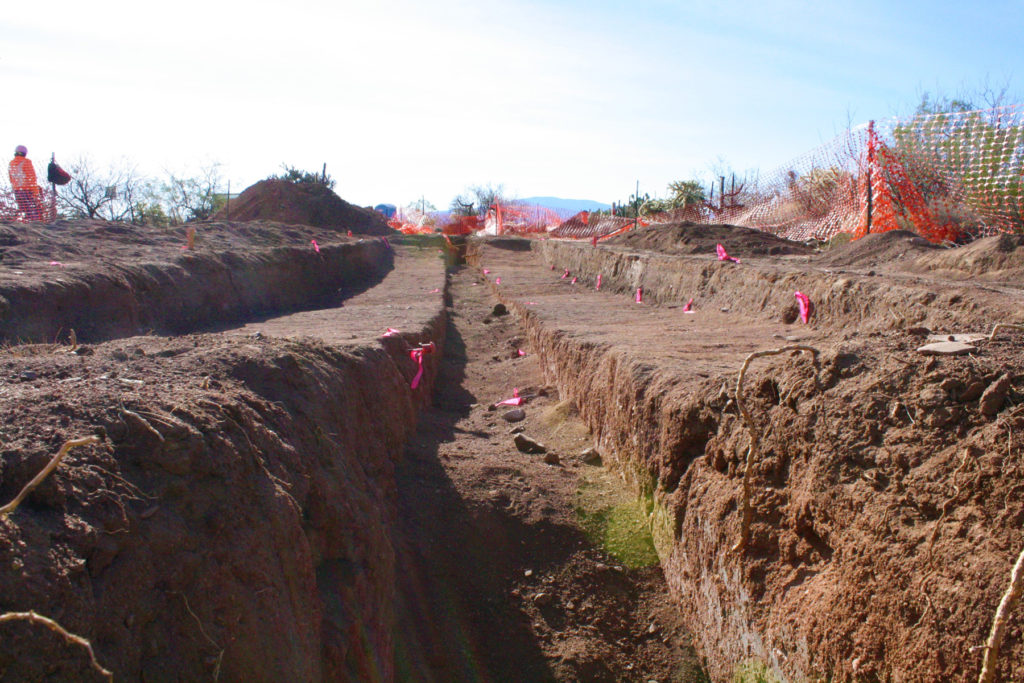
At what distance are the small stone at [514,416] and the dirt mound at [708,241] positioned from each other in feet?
17.9

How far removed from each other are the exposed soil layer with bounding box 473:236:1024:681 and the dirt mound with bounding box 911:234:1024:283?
3.39ft

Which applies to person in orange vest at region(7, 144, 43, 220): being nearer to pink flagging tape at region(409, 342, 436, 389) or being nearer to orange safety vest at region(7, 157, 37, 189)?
orange safety vest at region(7, 157, 37, 189)

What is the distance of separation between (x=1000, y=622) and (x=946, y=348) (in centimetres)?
129

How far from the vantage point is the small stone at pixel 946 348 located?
2.80 metres

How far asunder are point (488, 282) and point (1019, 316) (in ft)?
46.6

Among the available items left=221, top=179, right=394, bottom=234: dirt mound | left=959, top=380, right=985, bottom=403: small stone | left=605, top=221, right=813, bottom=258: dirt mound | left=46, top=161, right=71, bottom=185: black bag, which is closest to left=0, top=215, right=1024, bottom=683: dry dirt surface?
left=959, top=380, right=985, bottom=403: small stone

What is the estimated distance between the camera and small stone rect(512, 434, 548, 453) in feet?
19.6

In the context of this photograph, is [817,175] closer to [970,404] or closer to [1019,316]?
[1019,316]

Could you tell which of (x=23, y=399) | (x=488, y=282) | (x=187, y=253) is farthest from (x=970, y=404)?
(x=488, y=282)

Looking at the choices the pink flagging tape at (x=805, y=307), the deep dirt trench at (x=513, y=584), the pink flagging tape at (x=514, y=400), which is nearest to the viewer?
the deep dirt trench at (x=513, y=584)

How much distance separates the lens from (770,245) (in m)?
11.6

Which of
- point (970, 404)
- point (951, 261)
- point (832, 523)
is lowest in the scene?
point (832, 523)

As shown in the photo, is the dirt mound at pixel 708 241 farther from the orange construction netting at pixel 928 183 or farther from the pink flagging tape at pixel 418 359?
the pink flagging tape at pixel 418 359

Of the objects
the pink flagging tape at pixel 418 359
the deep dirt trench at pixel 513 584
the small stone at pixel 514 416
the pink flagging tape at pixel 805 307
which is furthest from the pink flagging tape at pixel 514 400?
the pink flagging tape at pixel 805 307
